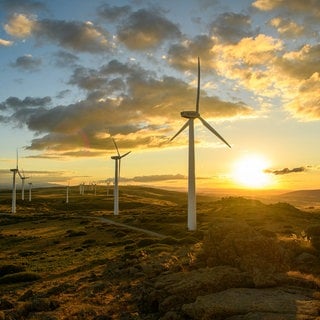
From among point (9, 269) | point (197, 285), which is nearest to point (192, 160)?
point (9, 269)

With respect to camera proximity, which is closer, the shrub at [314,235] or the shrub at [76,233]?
the shrub at [314,235]

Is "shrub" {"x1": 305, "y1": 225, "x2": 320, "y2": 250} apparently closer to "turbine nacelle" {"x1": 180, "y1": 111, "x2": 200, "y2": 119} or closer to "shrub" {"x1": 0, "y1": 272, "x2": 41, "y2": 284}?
"shrub" {"x1": 0, "y1": 272, "x2": 41, "y2": 284}

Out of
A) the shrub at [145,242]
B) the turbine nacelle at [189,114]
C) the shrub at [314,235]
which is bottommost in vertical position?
the shrub at [145,242]

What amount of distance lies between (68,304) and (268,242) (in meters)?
15.5

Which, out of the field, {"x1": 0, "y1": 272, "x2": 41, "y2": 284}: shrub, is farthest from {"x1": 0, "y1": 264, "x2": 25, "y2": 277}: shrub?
{"x1": 0, "y1": 272, "x2": 41, "y2": 284}: shrub

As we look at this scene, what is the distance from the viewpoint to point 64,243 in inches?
3127

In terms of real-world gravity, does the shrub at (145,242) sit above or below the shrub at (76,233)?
above

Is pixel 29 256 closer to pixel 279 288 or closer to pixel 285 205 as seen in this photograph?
pixel 279 288

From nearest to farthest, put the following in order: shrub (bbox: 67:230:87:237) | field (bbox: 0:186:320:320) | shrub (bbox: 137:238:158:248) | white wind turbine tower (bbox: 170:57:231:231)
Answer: field (bbox: 0:186:320:320) < shrub (bbox: 137:238:158:248) < white wind turbine tower (bbox: 170:57:231:231) < shrub (bbox: 67:230:87:237)


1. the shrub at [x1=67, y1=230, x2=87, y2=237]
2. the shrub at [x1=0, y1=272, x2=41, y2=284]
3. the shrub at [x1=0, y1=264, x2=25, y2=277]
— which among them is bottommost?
the shrub at [x1=67, y1=230, x2=87, y2=237]

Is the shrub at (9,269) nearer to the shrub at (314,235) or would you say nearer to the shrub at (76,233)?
the shrub at (314,235)

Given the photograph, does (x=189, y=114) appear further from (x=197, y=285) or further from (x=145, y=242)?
(x=197, y=285)

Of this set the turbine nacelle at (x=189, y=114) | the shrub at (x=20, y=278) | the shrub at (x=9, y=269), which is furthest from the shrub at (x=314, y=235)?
the turbine nacelle at (x=189, y=114)

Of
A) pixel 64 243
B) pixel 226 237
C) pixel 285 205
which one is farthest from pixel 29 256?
pixel 285 205
